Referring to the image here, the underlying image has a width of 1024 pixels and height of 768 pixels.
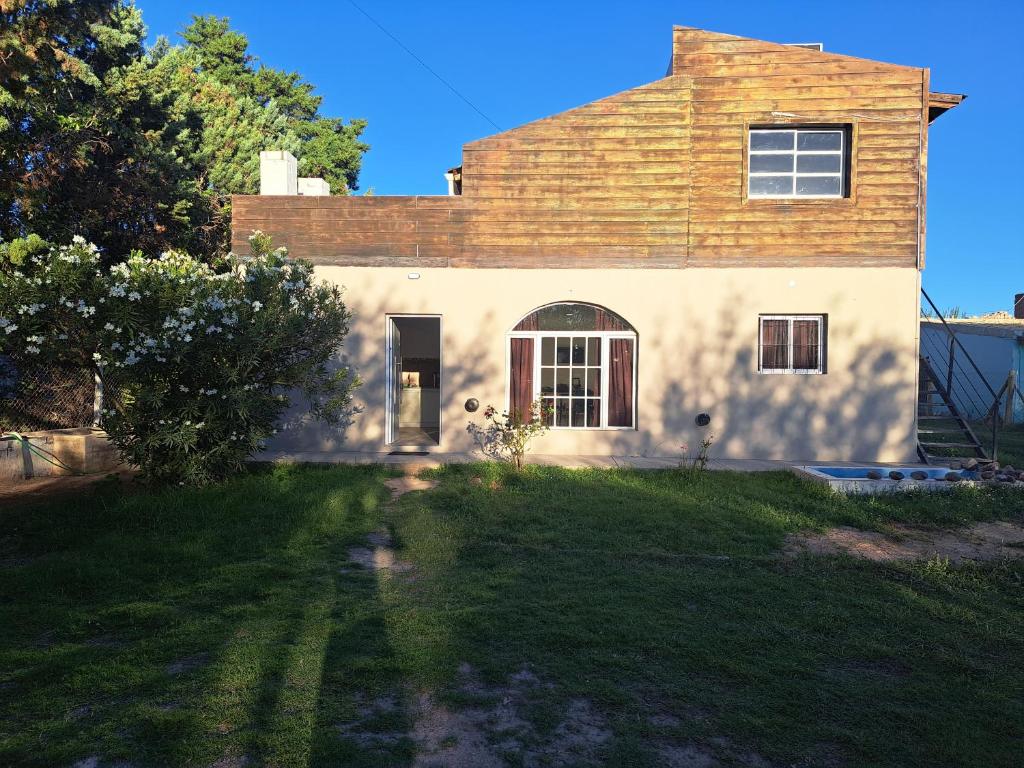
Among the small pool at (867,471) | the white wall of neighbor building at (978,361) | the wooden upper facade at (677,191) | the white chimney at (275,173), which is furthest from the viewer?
the white wall of neighbor building at (978,361)

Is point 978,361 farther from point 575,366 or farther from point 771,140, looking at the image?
point 575,366

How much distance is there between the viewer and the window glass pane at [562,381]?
10859mm

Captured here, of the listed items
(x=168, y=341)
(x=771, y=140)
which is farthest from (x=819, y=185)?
(x=168, y=341)

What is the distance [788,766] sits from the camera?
2811mm

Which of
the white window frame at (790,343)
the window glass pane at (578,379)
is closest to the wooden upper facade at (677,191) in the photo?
the white window frame at (790,343)

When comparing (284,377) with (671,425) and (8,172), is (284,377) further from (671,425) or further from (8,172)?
(8,172)

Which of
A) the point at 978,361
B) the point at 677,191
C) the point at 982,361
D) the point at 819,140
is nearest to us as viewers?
the point at 677,191

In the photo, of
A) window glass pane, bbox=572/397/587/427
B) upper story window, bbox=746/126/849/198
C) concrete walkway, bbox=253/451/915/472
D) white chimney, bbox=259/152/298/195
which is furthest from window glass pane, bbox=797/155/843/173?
white chimney, bbox=259/152/298/195

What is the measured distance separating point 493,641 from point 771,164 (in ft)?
30.4

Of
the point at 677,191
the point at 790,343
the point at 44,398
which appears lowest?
the point at 44,398

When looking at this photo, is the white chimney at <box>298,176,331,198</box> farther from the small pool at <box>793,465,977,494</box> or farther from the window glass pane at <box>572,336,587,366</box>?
the small pool at <box>793,465,977,494</box>

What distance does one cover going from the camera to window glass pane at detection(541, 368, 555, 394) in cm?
1087

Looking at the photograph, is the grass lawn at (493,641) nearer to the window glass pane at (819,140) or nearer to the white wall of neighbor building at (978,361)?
the window glass pane at (819,140)

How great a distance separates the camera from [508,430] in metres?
10.2
